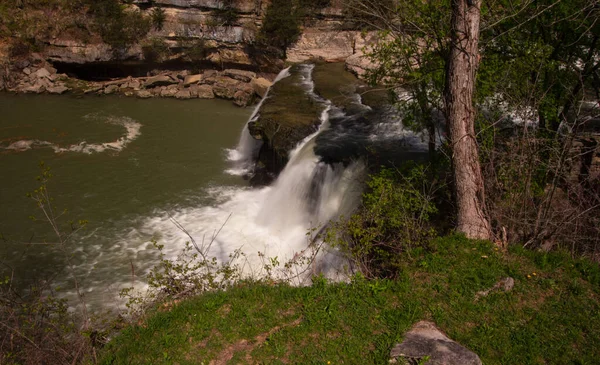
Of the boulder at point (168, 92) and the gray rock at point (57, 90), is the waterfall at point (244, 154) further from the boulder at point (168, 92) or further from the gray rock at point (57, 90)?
the gray rock at point (57, 90)

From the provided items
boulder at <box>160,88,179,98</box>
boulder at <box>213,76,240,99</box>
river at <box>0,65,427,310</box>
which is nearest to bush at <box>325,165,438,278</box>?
river at <box>0,65,427,310</box>

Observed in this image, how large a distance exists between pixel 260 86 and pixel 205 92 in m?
3.27

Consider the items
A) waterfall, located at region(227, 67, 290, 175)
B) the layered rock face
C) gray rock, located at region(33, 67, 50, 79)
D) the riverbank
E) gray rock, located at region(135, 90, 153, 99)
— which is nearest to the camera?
waterfall, located at region(227, 67, 290, 175)

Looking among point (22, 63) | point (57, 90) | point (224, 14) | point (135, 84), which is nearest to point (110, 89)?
point (135, 84)

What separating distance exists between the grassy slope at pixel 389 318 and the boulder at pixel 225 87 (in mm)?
19006

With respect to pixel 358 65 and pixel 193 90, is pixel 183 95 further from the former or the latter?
Result: pixel 358 65

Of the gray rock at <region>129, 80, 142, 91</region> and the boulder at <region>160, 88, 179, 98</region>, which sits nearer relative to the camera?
the boulder at <region>160, 88, 179, 98</region>

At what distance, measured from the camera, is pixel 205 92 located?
78.2 feet

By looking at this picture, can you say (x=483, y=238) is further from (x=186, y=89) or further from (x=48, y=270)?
(x=186, y=89)

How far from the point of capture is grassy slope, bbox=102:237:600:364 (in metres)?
4.79

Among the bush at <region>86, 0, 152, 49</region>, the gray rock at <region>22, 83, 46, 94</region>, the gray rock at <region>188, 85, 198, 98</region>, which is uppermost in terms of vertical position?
the bush at <region>86, 0, 152, 49</region>

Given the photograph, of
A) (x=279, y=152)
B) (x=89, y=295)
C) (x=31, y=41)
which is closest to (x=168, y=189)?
(x=279, y=152)

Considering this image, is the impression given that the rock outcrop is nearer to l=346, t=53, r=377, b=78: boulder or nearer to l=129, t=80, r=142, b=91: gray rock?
l=346, t=53, r=377, b=78: boulder

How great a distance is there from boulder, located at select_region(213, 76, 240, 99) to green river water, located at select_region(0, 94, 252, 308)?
79 cm
